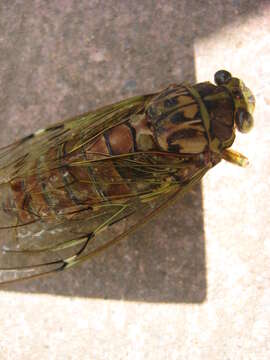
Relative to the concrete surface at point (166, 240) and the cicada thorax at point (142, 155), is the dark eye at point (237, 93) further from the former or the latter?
the concrete surface at point (166, 240)

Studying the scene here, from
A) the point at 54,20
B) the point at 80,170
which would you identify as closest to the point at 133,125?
the point at 80,170

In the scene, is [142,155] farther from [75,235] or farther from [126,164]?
[75,235]

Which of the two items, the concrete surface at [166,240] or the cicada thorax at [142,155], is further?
the concrete surface at [166,240]

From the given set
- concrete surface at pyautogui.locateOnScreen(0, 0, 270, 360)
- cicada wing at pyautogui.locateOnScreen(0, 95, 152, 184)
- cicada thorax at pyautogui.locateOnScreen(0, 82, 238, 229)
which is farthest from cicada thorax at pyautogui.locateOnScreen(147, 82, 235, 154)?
concrete surface at pyautogui.locateOnScreen(0, 0, 270, 360)

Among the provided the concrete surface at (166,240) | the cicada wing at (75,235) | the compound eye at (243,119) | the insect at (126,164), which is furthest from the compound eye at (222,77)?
the cicada wing at (75,235)

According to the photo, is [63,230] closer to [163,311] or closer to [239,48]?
[163,311]

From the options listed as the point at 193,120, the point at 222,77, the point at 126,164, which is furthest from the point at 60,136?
the point at 222,77
